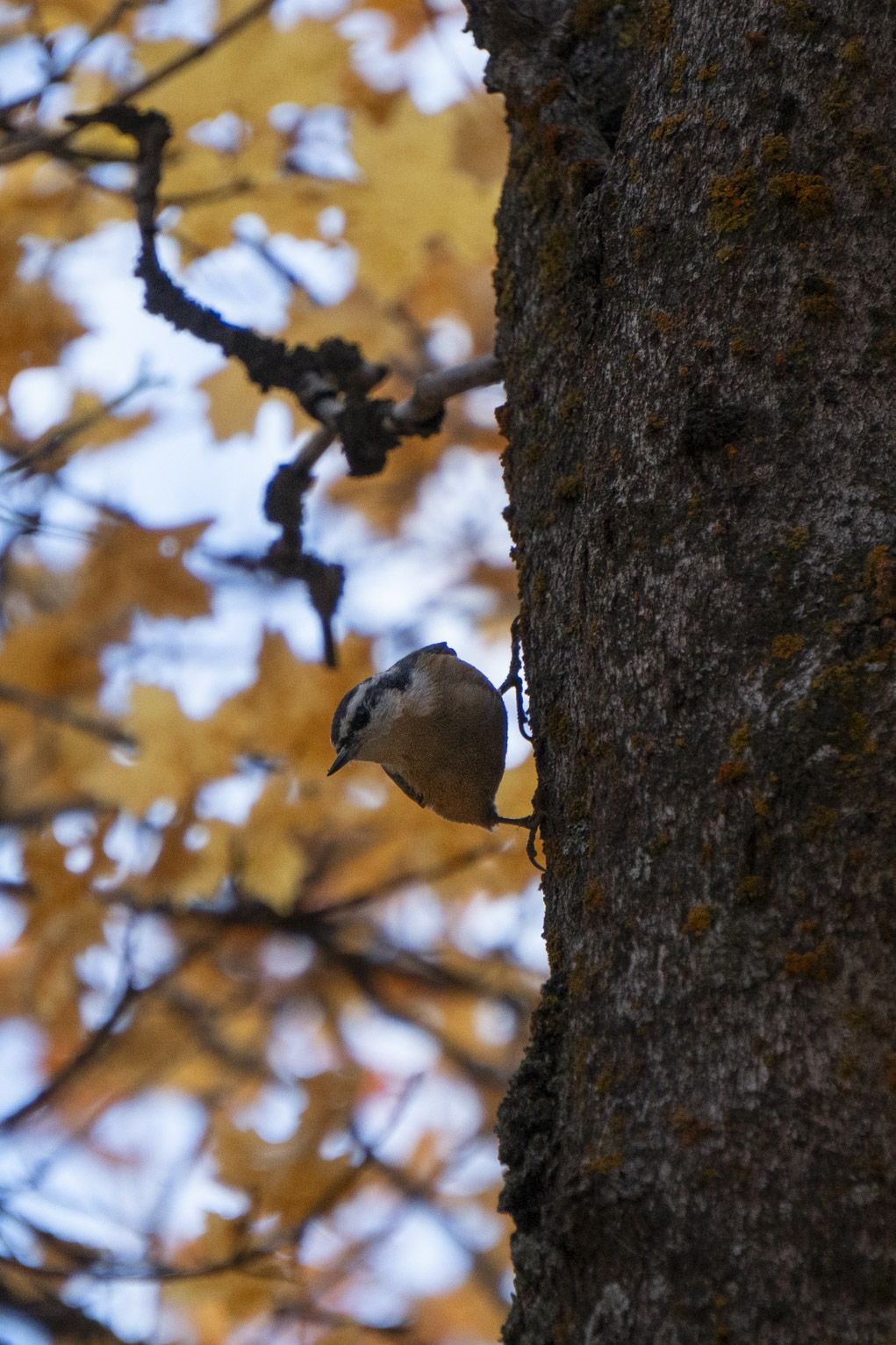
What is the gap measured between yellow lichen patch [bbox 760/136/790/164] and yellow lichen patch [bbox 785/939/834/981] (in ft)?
3.73

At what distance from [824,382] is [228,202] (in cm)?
301

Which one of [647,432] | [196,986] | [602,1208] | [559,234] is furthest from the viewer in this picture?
[196,986]

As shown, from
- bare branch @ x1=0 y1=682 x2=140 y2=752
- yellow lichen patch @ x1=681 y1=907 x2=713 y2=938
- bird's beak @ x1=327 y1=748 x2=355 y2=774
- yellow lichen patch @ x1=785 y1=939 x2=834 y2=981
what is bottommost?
yellow lichen patch @ x1=785 y1=939 x2=834 y2=981

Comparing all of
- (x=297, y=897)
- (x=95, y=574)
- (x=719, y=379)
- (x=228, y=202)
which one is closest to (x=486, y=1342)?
(x=297, y=897)

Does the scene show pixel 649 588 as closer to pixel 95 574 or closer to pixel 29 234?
pixel 95 574

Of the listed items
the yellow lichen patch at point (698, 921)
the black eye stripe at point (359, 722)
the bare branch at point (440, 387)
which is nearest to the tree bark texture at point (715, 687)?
the yellow lichen patch at point (698, 921)

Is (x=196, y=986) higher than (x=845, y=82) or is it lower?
higher

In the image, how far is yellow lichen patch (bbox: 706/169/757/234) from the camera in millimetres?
1720

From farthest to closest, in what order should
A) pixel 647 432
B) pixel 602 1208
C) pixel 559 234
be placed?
1. pixel 559 234
2. pixel 647 432
3. pixel 602 1208

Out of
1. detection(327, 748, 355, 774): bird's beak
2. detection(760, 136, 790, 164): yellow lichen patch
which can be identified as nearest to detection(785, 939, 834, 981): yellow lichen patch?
detection(760, 136, 790, 164): yellow lichen patch

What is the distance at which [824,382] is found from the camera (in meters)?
1.59

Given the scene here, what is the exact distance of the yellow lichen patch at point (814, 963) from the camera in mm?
1263

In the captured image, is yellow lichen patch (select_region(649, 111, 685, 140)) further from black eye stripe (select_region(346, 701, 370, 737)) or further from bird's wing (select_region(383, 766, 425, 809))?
bird's wing (select_region(383, 766, 425, 809))

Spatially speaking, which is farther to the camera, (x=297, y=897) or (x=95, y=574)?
(x=297, y=897)
